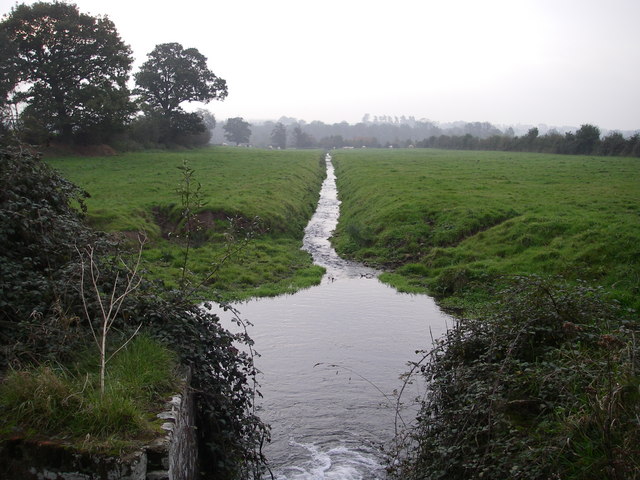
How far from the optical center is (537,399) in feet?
17.3

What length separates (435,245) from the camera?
18969 millimetres

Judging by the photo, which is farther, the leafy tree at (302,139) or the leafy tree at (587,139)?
the leafy tree at (302,139)

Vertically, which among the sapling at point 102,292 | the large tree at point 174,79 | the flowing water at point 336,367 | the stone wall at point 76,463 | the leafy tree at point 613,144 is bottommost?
the flowing water at point 336,367

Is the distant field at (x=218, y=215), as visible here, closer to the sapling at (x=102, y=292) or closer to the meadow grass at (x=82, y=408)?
the sapling at (x=102, y=292)

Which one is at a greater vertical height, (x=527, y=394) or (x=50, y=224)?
(x=50, y=224)

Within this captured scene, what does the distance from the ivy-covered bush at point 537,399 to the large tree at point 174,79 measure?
61.7 m

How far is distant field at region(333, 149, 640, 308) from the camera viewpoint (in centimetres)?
1380

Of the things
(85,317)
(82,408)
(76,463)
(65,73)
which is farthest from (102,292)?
(65,73)

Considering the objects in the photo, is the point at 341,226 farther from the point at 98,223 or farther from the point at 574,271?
the point at 574,271

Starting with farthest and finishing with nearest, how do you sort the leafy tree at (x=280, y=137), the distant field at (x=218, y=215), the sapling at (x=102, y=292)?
the leafy tree at (x=280, y=137) → the distant field at (x=218, y=215) → the sapling at (x=102, y=292)

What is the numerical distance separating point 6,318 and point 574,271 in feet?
42.1

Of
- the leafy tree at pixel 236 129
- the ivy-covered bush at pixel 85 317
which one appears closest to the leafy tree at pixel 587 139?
the ivy-covered bush at pixel 85 317

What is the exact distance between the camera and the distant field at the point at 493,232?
543 inches

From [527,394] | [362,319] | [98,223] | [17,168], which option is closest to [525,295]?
[527,394]
